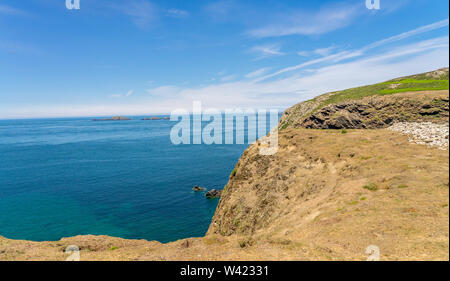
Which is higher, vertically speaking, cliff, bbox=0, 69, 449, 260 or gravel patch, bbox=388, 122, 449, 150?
gravel patch, bbox=388, 122, 449, 150

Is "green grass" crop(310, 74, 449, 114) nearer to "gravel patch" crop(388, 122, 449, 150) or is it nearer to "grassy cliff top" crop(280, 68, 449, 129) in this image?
"grassy cliff top" crop(280, 68, 449, 129)

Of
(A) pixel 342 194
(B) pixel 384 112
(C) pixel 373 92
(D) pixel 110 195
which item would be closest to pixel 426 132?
(B) pixel 384 112

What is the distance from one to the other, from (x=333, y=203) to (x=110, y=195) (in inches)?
2629

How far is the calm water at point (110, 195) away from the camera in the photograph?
2007 inches

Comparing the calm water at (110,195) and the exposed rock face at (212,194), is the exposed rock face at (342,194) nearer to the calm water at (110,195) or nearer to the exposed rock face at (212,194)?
the calm water at (110,195)

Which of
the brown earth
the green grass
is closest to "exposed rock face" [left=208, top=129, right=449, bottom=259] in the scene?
the brown earth

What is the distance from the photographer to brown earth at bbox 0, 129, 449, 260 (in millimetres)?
13617

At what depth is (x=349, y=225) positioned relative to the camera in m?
15.7

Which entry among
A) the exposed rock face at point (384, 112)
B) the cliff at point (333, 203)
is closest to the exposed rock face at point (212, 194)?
the cliff at point (333, 203)

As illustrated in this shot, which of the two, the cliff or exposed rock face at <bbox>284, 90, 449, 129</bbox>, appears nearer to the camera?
the cliff

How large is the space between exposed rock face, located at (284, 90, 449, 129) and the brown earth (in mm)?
6718

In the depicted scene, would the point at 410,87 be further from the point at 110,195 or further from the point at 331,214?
the point at 110,195
